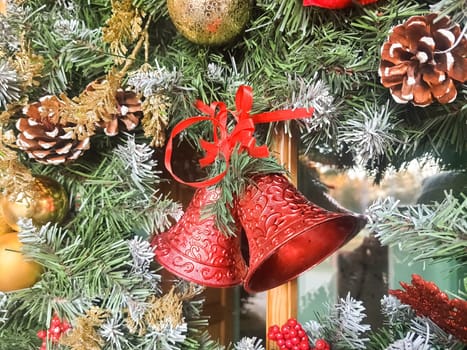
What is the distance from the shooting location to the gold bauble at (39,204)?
2.01 feet

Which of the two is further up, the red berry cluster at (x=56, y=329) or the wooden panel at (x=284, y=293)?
the wooden panel at (x=284, y=293)

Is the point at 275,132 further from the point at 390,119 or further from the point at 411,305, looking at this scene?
the point at 411,305

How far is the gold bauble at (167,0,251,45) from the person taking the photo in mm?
574

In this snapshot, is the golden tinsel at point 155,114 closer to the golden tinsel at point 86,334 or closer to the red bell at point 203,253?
the red bell at point 203,253

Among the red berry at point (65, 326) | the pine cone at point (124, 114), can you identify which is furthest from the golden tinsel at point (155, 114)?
the red berry at point (65, 326)

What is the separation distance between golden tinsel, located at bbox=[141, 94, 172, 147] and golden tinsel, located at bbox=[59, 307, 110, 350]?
212mm

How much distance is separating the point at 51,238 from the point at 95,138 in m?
0.14

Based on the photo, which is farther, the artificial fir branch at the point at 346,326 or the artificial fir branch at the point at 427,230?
the artificial fir branch at the point at 346,326

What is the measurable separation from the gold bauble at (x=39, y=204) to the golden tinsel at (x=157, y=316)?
0.17 m

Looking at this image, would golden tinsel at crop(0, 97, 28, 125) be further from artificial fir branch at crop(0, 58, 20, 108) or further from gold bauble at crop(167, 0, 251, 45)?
gold bauble at crop(167, 0, 251, 45)

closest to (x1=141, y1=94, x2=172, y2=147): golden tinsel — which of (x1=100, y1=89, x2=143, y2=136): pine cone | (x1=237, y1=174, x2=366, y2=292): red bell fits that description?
(x1=100, y1=89, x2=143, y2=136): pine cone

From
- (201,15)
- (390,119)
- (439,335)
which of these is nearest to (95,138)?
(201,15)

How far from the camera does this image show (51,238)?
1.97ft

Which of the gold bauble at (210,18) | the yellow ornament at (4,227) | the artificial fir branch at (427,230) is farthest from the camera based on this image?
the yellow ornament at (4,227)
